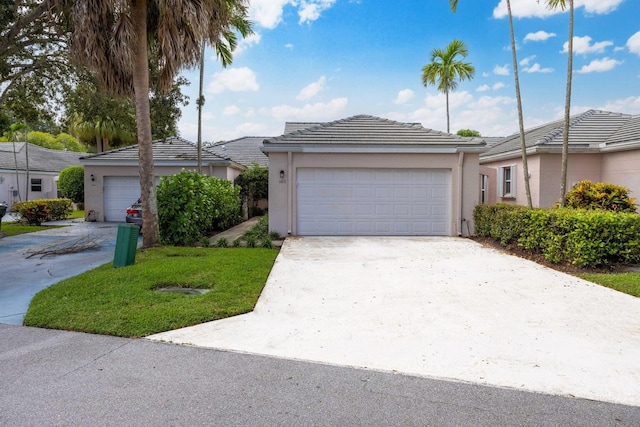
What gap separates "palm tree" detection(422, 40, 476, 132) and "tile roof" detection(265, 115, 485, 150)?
9.96 m

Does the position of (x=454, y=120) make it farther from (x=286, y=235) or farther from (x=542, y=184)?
(x=286, y=235)

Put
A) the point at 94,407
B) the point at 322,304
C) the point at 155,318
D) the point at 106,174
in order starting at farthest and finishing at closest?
the point at 106,174 < the point at 322,304 < the point at 155,318 < the point at 94,407

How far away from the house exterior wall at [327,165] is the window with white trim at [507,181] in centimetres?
344

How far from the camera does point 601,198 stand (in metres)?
10.8

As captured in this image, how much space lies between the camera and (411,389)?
135 inches

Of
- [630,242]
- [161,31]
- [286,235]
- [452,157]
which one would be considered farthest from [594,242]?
[161,31]

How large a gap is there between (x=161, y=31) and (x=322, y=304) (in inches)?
315

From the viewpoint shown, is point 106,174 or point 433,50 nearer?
point 106,174

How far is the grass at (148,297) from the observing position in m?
4.99

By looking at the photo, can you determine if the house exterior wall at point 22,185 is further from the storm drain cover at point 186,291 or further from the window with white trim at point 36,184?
the storm drain cover at point 186,291

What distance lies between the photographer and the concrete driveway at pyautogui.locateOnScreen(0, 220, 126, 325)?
6.11m

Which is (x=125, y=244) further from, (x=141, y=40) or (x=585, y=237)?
(x=585, y=237)

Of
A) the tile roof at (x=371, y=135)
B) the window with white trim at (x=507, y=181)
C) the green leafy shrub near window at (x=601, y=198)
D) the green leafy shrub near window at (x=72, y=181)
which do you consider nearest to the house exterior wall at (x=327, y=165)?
the tile roof at (x=371, y=135)

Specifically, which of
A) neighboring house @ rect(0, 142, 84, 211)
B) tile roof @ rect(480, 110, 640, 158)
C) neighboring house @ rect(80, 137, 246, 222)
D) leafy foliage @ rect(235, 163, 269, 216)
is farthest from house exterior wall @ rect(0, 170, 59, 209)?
tile roof @ rect(480, 110, 640, 158)
